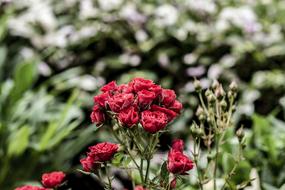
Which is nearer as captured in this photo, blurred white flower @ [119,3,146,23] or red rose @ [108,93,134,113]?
red rose @ [108,93,134,113]

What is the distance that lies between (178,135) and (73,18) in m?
1.32

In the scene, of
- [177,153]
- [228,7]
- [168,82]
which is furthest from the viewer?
[228,7]

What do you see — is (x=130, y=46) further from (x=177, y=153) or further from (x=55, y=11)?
(x=177, y=153)

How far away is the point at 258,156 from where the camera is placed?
7.82ft

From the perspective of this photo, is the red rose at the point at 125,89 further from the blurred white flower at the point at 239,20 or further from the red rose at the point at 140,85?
the blurred white flower at the point at 239,20

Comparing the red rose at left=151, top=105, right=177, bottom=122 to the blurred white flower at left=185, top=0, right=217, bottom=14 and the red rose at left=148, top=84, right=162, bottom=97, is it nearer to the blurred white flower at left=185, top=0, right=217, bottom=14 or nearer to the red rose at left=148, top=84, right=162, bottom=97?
the red rose at left=148, top=84, right=162, bottom=97

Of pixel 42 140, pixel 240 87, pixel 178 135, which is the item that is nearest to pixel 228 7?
pixel 240 87

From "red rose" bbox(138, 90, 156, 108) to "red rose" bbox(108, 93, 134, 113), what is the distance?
0.02 meters

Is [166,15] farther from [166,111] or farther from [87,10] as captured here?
[166,111]

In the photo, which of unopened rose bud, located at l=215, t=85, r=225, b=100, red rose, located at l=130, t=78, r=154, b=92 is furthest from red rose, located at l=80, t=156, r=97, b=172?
unopened rose bud, located at l=215, t=85, r=225, b=100

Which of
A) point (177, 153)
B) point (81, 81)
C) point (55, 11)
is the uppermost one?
point (177, 153)

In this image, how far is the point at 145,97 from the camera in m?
1.43

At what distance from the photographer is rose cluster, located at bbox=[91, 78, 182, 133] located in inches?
55.0

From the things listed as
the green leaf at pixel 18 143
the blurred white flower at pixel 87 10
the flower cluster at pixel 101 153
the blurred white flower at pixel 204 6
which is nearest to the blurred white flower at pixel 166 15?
the blurred white flower at pixel 204 6
